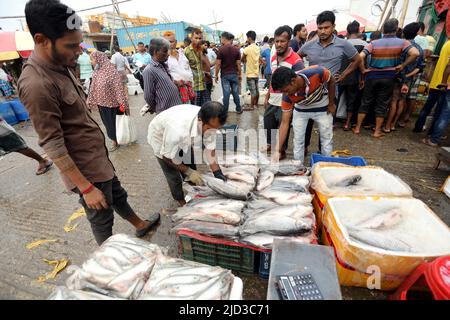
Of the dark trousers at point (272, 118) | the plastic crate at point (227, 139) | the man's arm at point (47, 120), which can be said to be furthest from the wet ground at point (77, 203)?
the man's arm at point (47, 120)

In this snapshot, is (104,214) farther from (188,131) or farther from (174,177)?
(188,131)

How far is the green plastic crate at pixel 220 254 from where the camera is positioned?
1.95m

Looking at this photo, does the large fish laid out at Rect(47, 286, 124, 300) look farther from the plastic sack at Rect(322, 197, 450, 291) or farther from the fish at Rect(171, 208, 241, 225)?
the plastic sack at Rect(322, 197, 450, 291)

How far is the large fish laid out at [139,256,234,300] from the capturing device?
3.95ft

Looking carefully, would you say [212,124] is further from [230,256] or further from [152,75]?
[152,75]

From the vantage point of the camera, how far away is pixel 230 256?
2002 millimetres

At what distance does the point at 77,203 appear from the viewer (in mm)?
3389

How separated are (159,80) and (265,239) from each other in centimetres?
280

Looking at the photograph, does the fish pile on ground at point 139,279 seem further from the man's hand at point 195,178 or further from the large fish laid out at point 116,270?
the man's hand at point 195,178

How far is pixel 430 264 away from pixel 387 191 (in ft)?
3.46

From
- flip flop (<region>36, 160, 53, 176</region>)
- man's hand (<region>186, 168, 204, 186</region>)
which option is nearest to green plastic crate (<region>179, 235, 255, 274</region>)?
man's hand (<region>186, 168, 204, 186</region>)

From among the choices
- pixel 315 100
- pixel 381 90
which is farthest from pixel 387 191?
pixel 381 90

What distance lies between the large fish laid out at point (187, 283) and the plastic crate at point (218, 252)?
539 mm

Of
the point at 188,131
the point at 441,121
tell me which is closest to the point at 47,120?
the point at 188,131
